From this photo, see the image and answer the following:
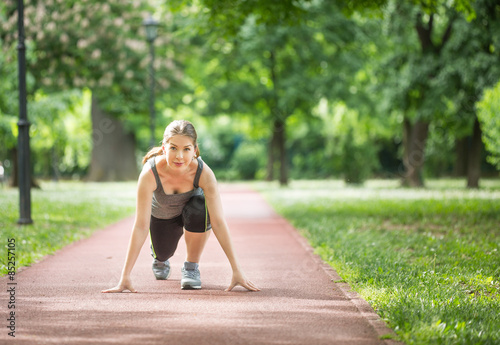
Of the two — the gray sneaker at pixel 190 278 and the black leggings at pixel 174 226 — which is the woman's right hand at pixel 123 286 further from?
the black leggings at pixel 174 226

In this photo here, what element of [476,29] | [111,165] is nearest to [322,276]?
[476,29]

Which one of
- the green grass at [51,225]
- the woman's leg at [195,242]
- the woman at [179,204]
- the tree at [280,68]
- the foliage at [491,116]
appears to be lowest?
the green grass at [51,225]

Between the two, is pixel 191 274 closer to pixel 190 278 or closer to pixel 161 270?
pixel 190 278

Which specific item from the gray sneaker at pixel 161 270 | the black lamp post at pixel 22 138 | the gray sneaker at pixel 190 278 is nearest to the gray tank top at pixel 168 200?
the gray sneaker at pixel 190 278

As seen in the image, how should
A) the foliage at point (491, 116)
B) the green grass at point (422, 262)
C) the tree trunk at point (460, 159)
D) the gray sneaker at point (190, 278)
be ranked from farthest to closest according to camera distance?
the tree trunk at point (460, 159) < the foliage at point (491, 116) < the gray sneaker at point (190, 278) < the green grass at point (422, 262)

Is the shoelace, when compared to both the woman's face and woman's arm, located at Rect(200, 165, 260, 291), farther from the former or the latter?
the woman's face

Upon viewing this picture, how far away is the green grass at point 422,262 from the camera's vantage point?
3.96 metres

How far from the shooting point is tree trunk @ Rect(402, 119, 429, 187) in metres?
24.1

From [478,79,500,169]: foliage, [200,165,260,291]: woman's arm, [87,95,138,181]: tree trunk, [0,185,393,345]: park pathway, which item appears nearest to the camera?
[0,185,393,345]: park pathway

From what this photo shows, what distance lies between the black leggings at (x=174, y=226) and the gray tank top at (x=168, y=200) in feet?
0.17

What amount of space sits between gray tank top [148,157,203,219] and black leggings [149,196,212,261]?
53mm

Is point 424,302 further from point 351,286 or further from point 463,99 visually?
point 463,99

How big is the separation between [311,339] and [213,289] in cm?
167

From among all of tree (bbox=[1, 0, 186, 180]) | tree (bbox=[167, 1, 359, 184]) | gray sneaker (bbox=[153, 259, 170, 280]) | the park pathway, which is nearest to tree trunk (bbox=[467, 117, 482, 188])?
tree (bbox=[167, 1, 359, 184])
